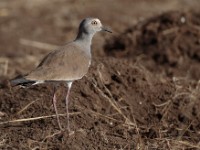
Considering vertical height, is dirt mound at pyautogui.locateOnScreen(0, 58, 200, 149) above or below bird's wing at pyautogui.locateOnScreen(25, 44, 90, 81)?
below

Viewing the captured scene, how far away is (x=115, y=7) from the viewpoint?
60.7 ft

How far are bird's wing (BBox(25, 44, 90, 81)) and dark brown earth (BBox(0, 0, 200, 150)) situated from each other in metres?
0.60

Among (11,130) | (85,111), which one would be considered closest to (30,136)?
(11,130)

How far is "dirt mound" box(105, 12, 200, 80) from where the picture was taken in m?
12.8

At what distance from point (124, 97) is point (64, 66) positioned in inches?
61.9

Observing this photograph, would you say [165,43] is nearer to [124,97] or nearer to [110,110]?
[124,97]

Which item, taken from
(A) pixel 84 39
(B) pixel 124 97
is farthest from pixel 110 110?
(A) pixel 84 39

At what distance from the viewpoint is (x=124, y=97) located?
9.33m

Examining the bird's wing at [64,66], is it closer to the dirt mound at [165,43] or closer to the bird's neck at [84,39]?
the bird's neck at [84,39]

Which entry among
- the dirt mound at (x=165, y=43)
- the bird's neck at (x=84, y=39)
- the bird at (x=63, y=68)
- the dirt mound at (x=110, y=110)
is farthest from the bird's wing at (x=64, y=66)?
the dirt mound at (x=165, y=43)

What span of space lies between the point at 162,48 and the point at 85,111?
4880 millimetres

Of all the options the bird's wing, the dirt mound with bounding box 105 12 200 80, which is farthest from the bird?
the dirt mound with bounding box 105 12 200 80

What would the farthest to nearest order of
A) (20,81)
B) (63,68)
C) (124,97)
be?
(124,97) < (63,68) < (20,81)

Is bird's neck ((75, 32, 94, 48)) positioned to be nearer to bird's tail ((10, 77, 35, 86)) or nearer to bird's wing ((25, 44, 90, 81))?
bird's wing ((25, 44, 90, 81))
